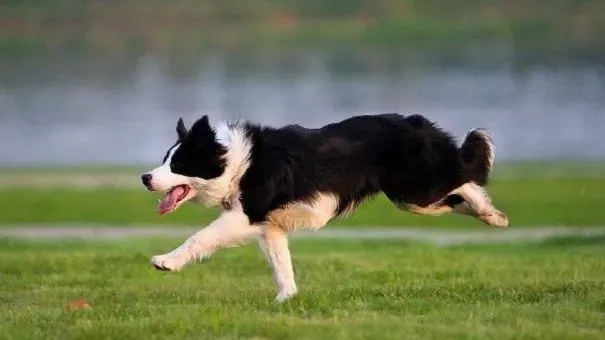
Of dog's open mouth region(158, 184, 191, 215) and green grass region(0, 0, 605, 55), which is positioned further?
Answer: green grass region(0, 0, 605, 55)

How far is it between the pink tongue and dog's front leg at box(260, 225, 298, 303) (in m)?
0.63

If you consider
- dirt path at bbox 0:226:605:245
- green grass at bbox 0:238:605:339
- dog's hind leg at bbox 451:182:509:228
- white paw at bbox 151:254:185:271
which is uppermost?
dog's hind leg at bbox 451:182:509:228

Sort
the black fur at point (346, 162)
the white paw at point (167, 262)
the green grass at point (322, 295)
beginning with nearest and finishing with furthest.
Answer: the green grass at point (322, 295), the white paw at point (167, 262), the black fur at point (346, 162)

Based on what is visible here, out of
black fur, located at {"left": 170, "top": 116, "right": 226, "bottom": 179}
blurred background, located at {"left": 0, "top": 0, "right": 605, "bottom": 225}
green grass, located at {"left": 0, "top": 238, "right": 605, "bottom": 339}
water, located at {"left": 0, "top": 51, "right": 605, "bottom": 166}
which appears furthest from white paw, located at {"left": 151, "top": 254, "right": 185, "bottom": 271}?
water, located at {"left": 0, "top": 51, "right": 605, "bottom": 166}

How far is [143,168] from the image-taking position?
26.3m

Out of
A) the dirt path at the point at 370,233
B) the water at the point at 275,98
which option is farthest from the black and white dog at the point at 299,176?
the water at the point at 275,98

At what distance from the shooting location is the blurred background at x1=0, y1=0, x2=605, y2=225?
81.8 feet

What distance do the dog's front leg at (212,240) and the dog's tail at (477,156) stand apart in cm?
164

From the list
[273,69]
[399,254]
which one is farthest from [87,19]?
[399,254]

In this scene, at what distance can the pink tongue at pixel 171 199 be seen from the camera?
953cm

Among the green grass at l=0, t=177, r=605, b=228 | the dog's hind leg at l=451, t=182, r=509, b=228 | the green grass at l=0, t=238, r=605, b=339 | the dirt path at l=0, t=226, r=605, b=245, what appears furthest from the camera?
the green grass at l=0, t=177, r=605, b=228

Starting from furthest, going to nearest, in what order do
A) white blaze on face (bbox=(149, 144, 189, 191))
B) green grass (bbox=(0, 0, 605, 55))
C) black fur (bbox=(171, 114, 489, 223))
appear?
green grass (bbox=(0, 0, 605, 55)), black fur (bbox=(171, 114, 489, 223)), white blaze on face (bbox=(149, 144, 189, 191))

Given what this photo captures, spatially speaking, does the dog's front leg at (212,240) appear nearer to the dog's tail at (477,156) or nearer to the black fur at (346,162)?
the black fur at (346,162)

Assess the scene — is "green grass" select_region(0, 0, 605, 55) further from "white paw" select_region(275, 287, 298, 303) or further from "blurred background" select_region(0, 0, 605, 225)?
"white paw" select_region(275, 287, 298, 303)
